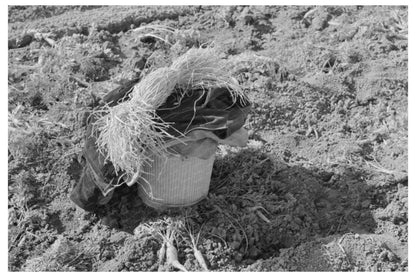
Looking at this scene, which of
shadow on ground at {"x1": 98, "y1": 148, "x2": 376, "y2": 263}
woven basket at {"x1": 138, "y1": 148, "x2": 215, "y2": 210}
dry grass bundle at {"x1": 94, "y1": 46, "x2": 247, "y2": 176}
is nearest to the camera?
dry grass bundle at {"x1": 94, "y1": 46, "x2": 247, "y2": 176}

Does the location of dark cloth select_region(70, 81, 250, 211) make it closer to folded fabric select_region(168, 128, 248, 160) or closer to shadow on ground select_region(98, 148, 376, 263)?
folded fabric select_region(168, 128, 248, 160)

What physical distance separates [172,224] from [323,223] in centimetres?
92

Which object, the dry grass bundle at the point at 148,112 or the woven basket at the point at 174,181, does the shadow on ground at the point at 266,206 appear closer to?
the woven basket at the point at 174,181

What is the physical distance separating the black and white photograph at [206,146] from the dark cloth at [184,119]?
1cm

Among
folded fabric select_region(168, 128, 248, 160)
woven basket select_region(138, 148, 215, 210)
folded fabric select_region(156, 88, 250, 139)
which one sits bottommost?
woven basket select_region(138, 148, 215, 210)

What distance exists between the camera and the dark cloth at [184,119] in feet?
11.7

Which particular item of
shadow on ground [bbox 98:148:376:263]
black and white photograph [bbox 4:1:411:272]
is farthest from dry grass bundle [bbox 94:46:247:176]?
shadow on ground [bbox 98:148:376:263]

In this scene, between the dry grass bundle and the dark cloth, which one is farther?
the dark cloth

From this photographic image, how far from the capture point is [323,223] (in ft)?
13.1

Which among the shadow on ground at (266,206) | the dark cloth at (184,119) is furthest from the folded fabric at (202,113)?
the shadow on ground at (266,206)

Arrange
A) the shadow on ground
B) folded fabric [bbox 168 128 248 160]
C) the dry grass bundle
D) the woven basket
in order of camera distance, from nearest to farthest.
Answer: the dry grass bundle, folded fabric [bbox 168 128 248 160], the woven basket, the shadow on ground

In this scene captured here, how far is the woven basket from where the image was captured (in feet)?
12.0

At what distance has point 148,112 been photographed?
3500mm

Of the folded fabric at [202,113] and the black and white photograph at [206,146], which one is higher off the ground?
the folded fabric at [202,113]
